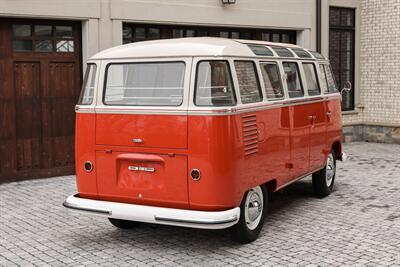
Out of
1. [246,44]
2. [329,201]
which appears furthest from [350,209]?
[246,44]

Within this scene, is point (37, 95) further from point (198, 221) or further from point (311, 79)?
point (198, 221)

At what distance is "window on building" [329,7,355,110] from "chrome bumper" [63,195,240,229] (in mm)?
10309

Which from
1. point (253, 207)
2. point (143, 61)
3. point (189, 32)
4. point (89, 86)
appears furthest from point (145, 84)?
point (189, 32)

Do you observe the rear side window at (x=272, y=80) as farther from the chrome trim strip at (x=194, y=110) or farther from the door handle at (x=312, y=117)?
the door handle at (x=312, y=117)

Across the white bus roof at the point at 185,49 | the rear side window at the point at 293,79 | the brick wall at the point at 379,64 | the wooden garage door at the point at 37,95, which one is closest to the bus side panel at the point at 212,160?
the white bus roof at the point at 185,49

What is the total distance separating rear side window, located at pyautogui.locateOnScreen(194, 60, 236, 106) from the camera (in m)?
5.74

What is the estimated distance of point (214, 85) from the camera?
18.9ft

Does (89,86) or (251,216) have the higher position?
(89,86)

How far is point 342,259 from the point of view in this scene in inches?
225

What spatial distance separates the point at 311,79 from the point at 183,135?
296 cm

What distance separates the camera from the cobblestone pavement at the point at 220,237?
577 cm

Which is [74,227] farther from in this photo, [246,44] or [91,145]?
[246,44]

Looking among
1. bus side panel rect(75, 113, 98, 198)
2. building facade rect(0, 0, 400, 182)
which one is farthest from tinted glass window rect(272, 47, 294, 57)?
building facade rect(0, 0, 400, 182)

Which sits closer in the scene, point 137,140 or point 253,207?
point 137,140
